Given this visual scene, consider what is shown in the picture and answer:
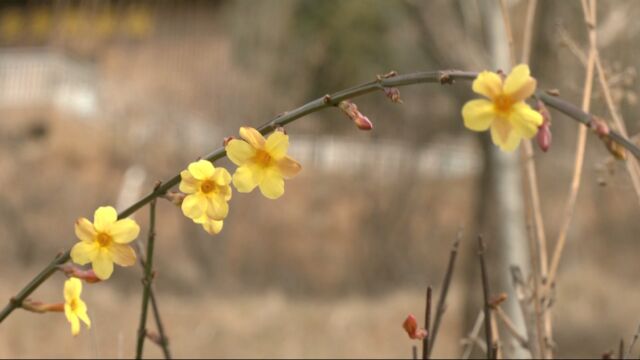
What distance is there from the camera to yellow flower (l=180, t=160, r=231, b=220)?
48cm

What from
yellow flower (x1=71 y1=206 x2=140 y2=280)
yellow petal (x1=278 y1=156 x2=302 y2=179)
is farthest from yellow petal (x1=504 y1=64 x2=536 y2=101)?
yellow flower (x1=71 y1=206 x2=140 y2=280)

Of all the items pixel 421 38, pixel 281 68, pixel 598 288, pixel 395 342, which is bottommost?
pixel 395 342

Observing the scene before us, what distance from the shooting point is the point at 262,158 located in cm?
48

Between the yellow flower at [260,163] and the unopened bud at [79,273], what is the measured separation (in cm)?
12

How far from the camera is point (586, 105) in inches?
34.0

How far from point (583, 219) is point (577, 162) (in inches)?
313

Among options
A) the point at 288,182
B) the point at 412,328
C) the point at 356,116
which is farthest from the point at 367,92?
the point at 288,182

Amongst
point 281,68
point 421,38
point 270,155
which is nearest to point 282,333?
point 421,38

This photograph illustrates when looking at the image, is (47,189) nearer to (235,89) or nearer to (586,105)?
(235,89)

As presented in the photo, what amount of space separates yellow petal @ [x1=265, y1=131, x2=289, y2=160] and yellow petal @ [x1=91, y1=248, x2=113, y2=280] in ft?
0.37

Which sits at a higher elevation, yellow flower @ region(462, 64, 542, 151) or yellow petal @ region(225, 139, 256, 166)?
yellow flower @ region(462, 64, 542, 151)

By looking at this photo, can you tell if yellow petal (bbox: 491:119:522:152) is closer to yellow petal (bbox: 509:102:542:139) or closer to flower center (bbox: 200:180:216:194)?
yellow petal (bbox: 509:102:542:139)

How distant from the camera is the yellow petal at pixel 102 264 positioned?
0.50 meters

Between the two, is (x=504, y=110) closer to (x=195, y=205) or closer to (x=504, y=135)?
(x=504, y=135)
